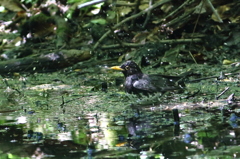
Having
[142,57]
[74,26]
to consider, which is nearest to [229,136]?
[142,57]

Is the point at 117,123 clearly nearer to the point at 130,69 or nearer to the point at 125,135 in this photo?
the point at 125,135

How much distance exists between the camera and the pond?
3576 millimetres

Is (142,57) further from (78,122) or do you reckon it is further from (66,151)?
(66,151)

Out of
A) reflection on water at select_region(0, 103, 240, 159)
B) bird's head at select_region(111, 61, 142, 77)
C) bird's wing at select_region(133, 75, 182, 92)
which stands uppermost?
bird's head at select_region(111, 61, 142, 77)

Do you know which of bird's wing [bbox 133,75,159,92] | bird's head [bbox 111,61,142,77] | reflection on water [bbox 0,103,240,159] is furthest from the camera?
bird's head [bbox 111,61,142,77]

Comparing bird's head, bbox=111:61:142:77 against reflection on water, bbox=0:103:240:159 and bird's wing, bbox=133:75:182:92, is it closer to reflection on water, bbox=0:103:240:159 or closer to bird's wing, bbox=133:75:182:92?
bird's wing, bbox=133:75:182:92

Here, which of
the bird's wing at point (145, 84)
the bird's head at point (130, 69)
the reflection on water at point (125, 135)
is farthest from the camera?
the bird's head at point (130, 69)

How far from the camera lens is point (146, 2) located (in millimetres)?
9523

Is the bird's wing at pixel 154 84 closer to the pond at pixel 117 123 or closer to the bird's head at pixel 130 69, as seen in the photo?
the pond at pixel 117 123

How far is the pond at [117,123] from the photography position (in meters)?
3.58

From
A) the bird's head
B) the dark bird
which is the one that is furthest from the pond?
the bird's head

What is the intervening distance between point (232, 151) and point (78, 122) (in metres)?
1.76

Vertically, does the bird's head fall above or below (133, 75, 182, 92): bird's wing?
above

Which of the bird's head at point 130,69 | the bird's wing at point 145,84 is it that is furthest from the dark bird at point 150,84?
the bird's head at point 130,69
